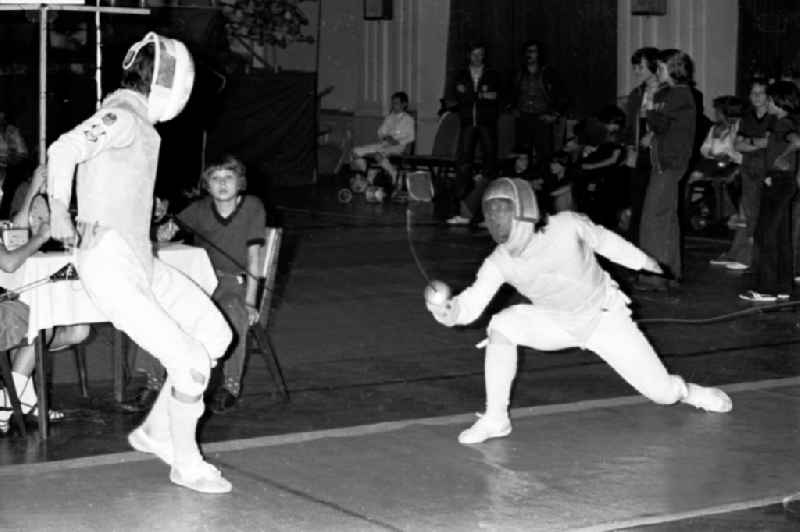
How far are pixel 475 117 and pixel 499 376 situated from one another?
11620mm

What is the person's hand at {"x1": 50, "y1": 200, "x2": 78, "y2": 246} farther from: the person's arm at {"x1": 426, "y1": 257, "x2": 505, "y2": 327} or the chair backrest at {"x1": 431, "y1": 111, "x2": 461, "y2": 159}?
the chair backrest at {"x1": 431, "y1": 111, "x2": 461, "y2": 159}

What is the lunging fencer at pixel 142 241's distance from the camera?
5.98 metres

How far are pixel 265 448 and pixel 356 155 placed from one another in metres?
14.3

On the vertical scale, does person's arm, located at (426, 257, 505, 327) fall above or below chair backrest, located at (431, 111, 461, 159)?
below

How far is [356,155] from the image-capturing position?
21.1 metres

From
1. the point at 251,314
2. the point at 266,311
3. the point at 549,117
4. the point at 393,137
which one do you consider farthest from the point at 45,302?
the point at 393,137

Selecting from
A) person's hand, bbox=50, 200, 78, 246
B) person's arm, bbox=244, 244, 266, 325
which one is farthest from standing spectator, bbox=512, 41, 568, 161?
person's hand, bbox=50, 200, 78, 246

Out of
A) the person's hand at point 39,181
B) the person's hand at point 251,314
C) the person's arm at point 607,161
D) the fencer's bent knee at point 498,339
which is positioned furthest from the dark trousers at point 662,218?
the person's hand at point 39,181

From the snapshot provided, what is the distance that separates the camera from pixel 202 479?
617cm

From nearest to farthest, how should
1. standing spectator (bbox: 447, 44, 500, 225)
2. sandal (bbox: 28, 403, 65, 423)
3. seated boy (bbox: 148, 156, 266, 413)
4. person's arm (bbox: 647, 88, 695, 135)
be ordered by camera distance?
sandal (bbox: 28, 403, 65, 423)
seated boy (bbox: 148, 156, 266, 413)
person's arm (bbox: 647, 88, 695, 135)
standing spectator (bbox: 447, 44, 500, 225)

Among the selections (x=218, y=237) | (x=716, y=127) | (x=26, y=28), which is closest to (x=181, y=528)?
(x=218, y=237)

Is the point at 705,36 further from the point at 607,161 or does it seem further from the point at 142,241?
the point at 142,241

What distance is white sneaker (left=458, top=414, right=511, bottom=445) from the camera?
703cm

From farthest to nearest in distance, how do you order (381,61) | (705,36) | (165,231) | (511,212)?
(381,61)
(705,36)
(165,231)
(511,212)
